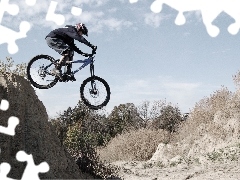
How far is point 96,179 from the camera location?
Result: 13.3 metres

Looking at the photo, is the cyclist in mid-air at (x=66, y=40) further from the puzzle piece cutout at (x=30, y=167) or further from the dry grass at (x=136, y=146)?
the dry grass at (x=136, y=146)

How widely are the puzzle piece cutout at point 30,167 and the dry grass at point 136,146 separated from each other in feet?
60.6

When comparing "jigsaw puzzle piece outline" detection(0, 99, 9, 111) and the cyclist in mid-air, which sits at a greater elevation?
the cyclist in mid-air

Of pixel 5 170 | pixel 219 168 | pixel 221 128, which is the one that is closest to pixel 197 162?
pixel 219 168

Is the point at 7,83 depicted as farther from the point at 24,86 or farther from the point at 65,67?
the point at 65,67

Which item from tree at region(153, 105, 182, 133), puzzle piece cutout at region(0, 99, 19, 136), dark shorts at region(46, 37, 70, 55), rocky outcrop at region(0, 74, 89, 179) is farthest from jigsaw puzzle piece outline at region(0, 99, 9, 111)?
tree at region(153, 105, 182, 133)

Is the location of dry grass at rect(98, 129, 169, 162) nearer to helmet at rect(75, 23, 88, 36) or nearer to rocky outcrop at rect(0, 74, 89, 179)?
rocky outcrop at rect(0, 74, 89, 179)

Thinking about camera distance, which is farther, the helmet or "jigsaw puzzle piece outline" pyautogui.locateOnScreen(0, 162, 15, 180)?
the helmet

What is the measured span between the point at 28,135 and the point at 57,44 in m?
2.56

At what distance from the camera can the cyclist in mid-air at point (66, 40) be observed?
9102mm

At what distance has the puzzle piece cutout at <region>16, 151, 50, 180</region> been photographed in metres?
9.33

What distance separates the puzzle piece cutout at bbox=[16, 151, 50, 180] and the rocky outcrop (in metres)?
0.12

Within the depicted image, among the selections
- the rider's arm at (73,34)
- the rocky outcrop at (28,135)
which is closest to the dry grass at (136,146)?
the rocky outcrop at (28,135)

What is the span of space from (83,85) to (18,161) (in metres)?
2.38
